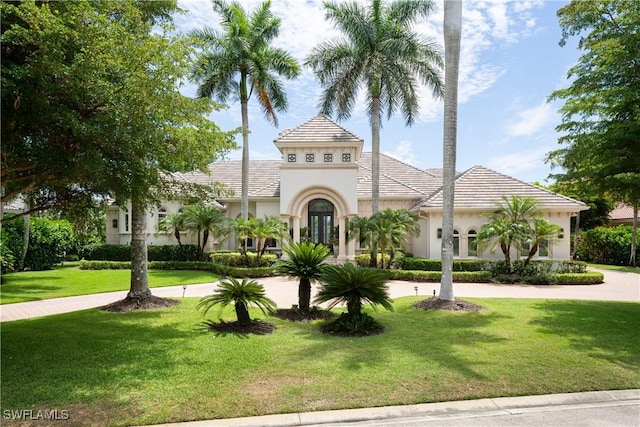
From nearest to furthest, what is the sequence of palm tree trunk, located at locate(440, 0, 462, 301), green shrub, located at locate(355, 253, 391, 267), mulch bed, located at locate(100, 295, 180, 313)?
mulch bed, located at locate(100, 295, 180, 313), palm tree trunk, located at locate(440, 0, 462, 301), green shrub, located at locate(355, 253, 391, 267)

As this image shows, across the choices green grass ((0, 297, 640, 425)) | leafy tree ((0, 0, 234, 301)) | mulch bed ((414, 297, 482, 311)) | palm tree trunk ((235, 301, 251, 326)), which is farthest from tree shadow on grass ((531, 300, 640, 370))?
leafy tree ((0, 0, 234, 301))

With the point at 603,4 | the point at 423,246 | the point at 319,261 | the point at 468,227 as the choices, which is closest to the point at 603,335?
the point at 319,261

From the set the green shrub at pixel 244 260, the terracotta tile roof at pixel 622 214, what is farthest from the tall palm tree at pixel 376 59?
the terracotta tile roof at pixel 622 214

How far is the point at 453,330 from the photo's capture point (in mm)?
9086

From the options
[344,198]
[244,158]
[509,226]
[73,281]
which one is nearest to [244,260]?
[244,158]

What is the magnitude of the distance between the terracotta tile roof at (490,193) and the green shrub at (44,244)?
22790mm

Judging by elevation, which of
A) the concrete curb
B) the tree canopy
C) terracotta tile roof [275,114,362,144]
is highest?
terracotta tile roof [275,114,362,144]

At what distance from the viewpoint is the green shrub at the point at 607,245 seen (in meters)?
27.6

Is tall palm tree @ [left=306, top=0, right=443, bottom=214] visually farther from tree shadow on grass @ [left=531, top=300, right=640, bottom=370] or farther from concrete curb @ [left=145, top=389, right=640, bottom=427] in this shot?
concrete curb @ [left=145, top=389, right=640, bottom=427]

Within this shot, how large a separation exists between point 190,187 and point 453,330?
8216mm

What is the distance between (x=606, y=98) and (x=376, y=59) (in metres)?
13.4

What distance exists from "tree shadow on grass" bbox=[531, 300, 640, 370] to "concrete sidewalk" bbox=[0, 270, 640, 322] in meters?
2.26

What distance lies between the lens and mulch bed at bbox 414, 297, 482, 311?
1149cm

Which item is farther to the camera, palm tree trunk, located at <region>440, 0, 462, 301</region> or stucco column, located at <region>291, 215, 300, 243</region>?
stucco column, located at <region>291, 215, 300, 243</region>
